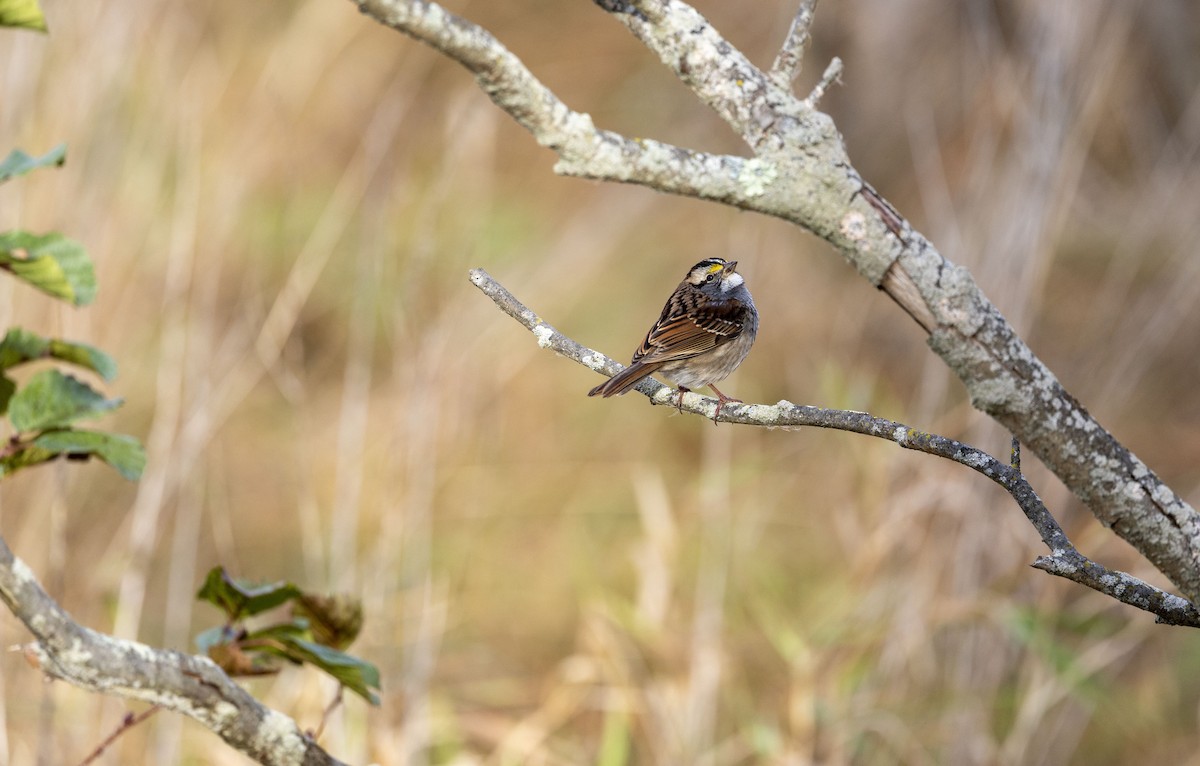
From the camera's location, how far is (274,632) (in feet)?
5.36

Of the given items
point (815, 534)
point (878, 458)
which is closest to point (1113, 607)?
point (878, 458)

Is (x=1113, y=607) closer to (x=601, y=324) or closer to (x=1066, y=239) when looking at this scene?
(x=1066, y=239)

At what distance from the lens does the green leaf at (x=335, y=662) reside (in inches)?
63.1

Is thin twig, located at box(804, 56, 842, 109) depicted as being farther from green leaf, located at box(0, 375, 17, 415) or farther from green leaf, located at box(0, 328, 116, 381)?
green leaf, located at box(0, 375, 17, 415)

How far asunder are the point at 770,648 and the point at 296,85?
388 centimetres

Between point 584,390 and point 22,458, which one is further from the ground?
point 584,390

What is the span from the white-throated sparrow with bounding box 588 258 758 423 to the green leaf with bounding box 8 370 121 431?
128cm

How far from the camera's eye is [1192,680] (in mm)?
4805

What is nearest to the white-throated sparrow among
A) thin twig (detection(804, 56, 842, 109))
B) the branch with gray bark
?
thin twig (detection(804, 56, 842, 109))

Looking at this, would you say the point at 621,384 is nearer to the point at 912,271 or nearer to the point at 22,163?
the point at 912,271


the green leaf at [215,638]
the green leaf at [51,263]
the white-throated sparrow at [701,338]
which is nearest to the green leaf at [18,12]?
the green leaf at [51,263]

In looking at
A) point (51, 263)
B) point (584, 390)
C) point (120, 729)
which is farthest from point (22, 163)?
point (584, 390)

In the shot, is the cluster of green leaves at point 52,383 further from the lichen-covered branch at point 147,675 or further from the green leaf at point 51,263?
the lichen-covered branch at point 147,675

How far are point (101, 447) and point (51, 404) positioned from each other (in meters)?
0.09
